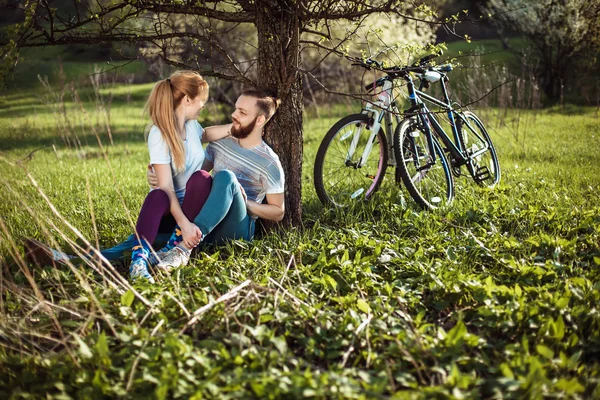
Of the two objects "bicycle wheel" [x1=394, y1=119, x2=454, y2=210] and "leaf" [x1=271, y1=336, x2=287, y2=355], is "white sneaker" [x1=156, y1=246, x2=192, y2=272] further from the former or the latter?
"bicycle wheel" [x1=394, y1=119, x2=454, y2=210]

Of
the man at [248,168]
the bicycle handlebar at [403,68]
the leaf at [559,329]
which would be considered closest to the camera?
the leaf at [559,329]

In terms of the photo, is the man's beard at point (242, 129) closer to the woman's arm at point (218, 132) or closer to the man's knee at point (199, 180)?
the woman's arm at point (218, 132)

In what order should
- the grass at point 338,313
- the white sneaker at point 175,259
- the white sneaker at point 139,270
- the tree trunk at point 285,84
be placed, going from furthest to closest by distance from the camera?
the tree trunk at point 285,84 → the white sneaker at point 175,259 → the white sneaker at point 139,270 → the grass at point 338,313

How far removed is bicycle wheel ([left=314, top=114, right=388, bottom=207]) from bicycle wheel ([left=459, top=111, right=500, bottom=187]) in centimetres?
95

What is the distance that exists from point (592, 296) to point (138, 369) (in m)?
2.24

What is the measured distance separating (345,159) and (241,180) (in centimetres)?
124

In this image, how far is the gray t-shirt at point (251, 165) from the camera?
402 cm

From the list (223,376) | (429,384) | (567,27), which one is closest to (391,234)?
(429,384)

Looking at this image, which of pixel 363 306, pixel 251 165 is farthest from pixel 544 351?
pixel 251 165

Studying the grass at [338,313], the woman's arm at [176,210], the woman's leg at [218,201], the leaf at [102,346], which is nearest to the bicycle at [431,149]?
the grass at [338,313]

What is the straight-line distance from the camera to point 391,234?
429 cm

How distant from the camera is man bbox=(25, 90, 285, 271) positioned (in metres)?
3.71

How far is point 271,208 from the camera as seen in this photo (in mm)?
4023

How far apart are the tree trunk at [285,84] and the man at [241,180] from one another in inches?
6.4
